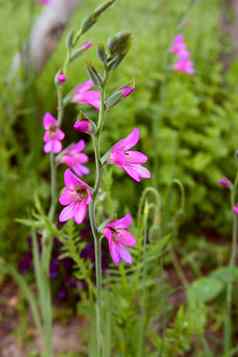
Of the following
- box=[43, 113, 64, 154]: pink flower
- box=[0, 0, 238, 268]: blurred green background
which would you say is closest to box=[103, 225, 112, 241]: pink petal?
box=[43, 113, 64, 154]: pink flower

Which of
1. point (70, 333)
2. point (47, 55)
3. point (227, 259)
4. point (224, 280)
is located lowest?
point (227, 259)

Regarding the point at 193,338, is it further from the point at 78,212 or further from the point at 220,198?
the point at 78,212

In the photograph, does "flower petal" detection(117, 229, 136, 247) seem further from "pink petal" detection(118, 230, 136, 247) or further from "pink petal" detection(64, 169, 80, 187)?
"pink petal" detection(64, 169, 80, 187)

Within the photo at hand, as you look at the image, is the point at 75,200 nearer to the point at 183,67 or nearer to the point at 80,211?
the point at 80,211

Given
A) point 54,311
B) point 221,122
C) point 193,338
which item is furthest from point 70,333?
point 221,122

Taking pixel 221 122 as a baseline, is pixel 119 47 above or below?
above

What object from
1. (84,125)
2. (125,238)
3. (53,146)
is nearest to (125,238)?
(125,238)

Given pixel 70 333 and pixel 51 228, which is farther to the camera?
pixel 70 333
